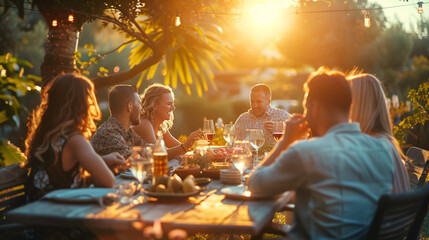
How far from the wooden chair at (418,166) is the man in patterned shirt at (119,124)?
2159 millimetres

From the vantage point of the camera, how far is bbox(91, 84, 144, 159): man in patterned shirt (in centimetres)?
376

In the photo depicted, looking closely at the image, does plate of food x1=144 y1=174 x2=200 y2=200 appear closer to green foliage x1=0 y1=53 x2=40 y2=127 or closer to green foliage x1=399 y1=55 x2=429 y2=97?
green foliage x1=0 y1=53 x2=40 y2=127

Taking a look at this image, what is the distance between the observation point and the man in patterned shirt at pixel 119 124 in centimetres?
376

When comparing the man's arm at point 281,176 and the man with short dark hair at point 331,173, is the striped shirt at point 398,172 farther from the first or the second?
the man's arm at point 281,176

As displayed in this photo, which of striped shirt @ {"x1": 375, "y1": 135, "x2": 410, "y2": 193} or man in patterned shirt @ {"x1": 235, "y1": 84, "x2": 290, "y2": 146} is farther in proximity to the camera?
man in patterned shirt @ {"x1": 235, "y1": 84, "x2": 290, "y2": 146}

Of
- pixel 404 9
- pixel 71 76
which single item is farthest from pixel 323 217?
pixel 404 9

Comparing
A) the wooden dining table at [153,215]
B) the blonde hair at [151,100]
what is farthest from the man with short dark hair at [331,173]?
the blonde hair at [151,100]

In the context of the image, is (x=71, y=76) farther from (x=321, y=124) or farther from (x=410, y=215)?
(x=410, y=215)

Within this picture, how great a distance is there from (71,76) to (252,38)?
1109 inches

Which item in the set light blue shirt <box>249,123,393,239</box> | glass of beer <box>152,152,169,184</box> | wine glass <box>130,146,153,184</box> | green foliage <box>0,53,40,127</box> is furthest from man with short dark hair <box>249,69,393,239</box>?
green foliage <box>0,53,40,127</box>

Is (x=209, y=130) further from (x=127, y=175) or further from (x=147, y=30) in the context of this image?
(x=147, y=30)

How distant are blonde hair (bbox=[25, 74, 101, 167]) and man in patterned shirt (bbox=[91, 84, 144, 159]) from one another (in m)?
1.03

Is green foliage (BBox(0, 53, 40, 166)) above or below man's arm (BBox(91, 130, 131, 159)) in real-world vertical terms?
above

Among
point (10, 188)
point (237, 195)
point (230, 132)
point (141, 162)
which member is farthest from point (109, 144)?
point (237, 195)
